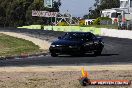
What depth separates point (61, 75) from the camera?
1460 centimetres

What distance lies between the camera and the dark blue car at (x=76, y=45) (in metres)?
25.0

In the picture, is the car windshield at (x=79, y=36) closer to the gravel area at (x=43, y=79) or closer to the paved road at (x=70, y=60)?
the paved road at (x=70, y=60)

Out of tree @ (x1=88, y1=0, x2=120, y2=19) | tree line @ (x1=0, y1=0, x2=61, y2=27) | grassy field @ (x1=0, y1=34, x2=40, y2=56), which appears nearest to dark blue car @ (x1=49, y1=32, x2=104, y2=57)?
grassy field @ (x1=0, y1=34, x2=40, y2=56)

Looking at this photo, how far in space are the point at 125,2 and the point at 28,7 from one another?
41772 mm

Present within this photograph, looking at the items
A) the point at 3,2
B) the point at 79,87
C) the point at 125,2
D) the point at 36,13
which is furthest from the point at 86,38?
the point at 3,2

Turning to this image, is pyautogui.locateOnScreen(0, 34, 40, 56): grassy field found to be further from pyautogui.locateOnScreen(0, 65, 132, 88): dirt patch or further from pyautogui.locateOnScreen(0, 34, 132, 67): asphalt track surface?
pyautogui.locateOnScreen(0, 65, 132, 88): dirt patch

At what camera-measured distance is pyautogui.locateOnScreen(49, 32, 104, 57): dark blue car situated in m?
25.0

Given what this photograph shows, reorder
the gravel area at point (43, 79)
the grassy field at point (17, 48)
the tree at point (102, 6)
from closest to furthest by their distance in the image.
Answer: the gravel area at point (43, 79), the grassy field at point (17, 48), the tree at point (102, 6)

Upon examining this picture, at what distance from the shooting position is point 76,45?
2525cm

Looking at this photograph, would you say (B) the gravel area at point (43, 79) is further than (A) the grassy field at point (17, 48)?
No

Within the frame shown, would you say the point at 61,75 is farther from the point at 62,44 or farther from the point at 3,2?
the point at 3,2

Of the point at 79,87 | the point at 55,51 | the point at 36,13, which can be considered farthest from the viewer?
the point at 36,13

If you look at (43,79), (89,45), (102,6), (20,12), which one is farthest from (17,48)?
(102,6)

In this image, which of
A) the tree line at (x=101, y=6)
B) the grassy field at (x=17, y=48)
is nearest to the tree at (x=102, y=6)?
the tree line at (x=101, y=6)
